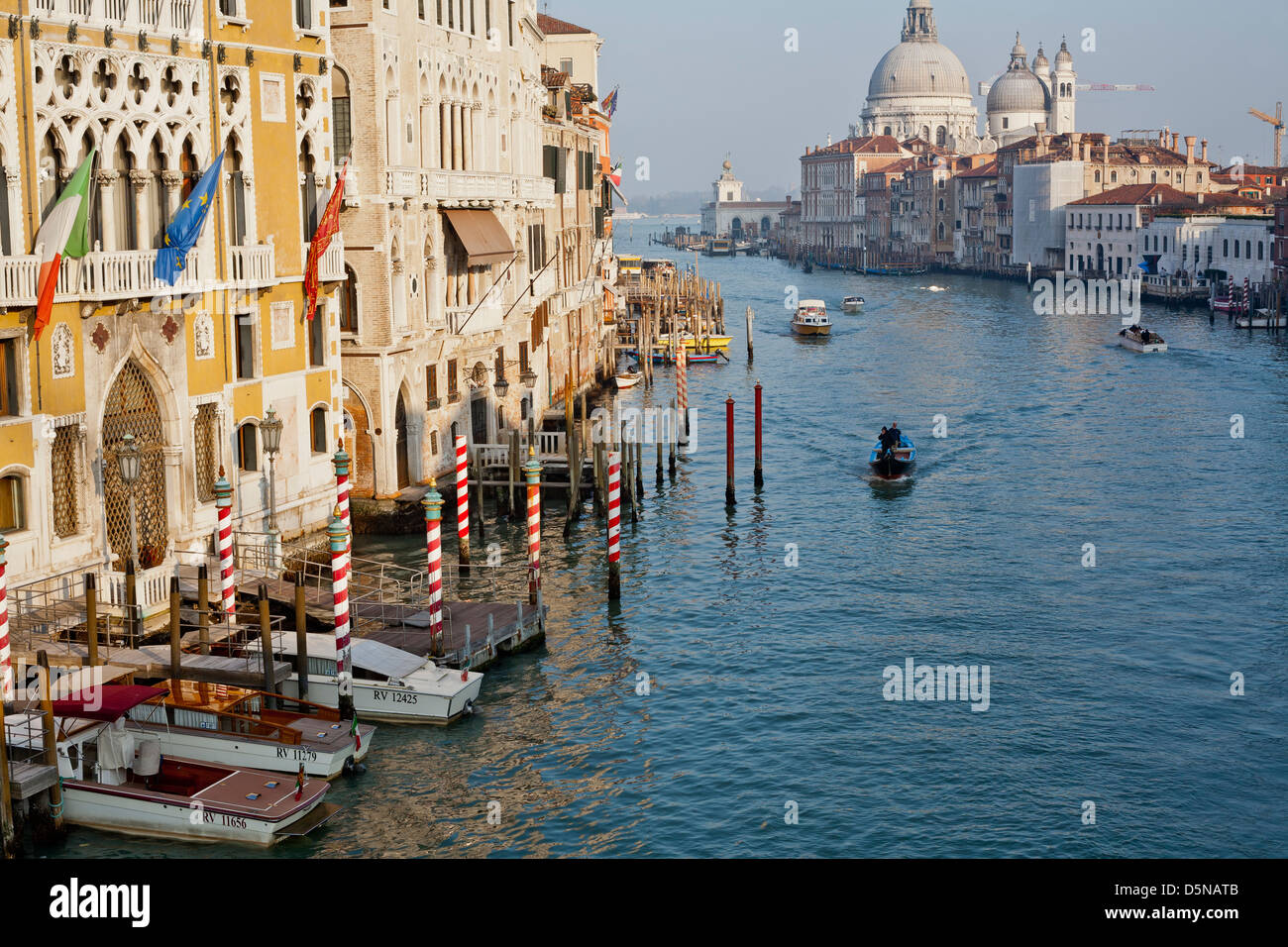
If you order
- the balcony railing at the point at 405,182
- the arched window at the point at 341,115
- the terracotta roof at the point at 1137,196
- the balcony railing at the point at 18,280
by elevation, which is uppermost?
the terracotta roof at the point at 1137,196

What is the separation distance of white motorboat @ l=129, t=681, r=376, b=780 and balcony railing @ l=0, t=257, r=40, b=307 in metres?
4.59

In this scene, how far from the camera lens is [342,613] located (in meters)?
17.5

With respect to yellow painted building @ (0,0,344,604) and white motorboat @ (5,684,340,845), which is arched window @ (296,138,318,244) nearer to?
yellow painted building @ (0,0,344,604)

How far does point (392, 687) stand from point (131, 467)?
3.92 m

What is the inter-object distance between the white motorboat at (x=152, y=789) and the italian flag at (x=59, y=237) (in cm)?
474

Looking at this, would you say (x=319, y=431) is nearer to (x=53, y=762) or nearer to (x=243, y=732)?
(x=243, y=732)

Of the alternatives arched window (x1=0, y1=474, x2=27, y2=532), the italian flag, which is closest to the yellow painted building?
arched window (x1=0, y1=474, x2=27, y2=532)

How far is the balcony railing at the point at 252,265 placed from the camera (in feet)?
71.8

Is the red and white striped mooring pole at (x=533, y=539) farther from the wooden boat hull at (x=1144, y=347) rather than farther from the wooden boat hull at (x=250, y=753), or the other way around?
the wooden boat hull at (x=1144, y=347)

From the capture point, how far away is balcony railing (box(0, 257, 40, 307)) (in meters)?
17.4

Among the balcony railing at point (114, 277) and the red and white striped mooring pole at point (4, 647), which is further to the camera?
the balcony railing at point (114, 277)

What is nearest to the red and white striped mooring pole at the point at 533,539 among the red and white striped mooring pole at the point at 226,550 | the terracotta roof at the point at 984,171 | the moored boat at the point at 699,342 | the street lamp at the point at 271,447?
the street lamp at the point at 271,447

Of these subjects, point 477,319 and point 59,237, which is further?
point 477,319

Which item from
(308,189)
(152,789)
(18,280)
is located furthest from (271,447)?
(152,789)
